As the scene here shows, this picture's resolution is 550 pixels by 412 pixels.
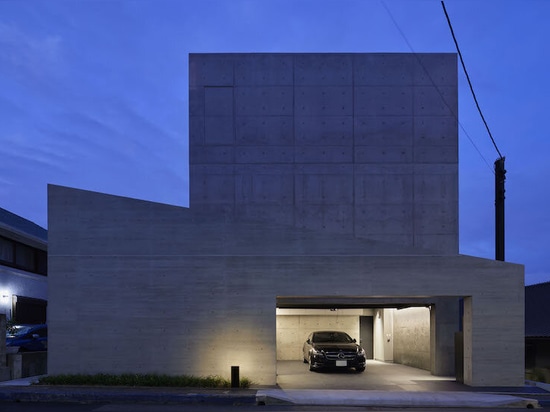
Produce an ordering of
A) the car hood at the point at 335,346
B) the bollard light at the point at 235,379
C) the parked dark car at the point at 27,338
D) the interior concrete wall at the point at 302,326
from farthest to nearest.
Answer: the interior concrete wall at the point at 302,326 → the parked dark car at the point at 27,338 → the car hood at the point at 335,346 → the bollard light at the point at 235,379

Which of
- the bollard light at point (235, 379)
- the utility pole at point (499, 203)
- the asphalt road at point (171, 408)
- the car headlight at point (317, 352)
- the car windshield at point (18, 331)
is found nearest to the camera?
the asphalt road at point (171, 408)

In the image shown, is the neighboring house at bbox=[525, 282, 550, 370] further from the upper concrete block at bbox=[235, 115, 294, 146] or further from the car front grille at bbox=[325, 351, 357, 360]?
the upper concrete block at bbox=[235, 115, 294, 146]

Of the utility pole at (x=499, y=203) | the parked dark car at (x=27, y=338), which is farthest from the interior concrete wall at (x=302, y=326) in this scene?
the parked dark car at (x=27, y=338)

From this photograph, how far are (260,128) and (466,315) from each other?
8.83 m

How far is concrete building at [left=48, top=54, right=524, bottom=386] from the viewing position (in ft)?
51.1

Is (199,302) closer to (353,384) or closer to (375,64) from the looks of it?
(353,384)

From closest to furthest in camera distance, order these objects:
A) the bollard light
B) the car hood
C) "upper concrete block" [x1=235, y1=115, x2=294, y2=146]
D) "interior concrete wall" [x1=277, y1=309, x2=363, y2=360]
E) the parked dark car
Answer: the bollard light
the car hood
"upper concrete block" [x1=235, y1=115, x2=294, y2=146]
the parked dark car
"interior concrete wall" [x1=277, y1=309, x2=363, y2=360]

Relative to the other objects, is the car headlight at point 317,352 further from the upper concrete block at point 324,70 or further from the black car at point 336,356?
the upper concrete block at point 324,70

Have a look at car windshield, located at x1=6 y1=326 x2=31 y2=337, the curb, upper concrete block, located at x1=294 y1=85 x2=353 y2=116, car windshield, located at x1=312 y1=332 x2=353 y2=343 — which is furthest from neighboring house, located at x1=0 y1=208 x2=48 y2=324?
upper concrete block, located at x1=294 y1=85 x2=353 y2=116

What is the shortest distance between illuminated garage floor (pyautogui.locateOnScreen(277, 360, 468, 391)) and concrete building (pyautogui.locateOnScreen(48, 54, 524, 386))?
777 mm

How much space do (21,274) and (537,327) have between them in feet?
75.9

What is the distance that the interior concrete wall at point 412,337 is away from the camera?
66.3 feet

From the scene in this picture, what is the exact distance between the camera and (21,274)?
28516 millimetres

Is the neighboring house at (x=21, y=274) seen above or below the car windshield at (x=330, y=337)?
above
